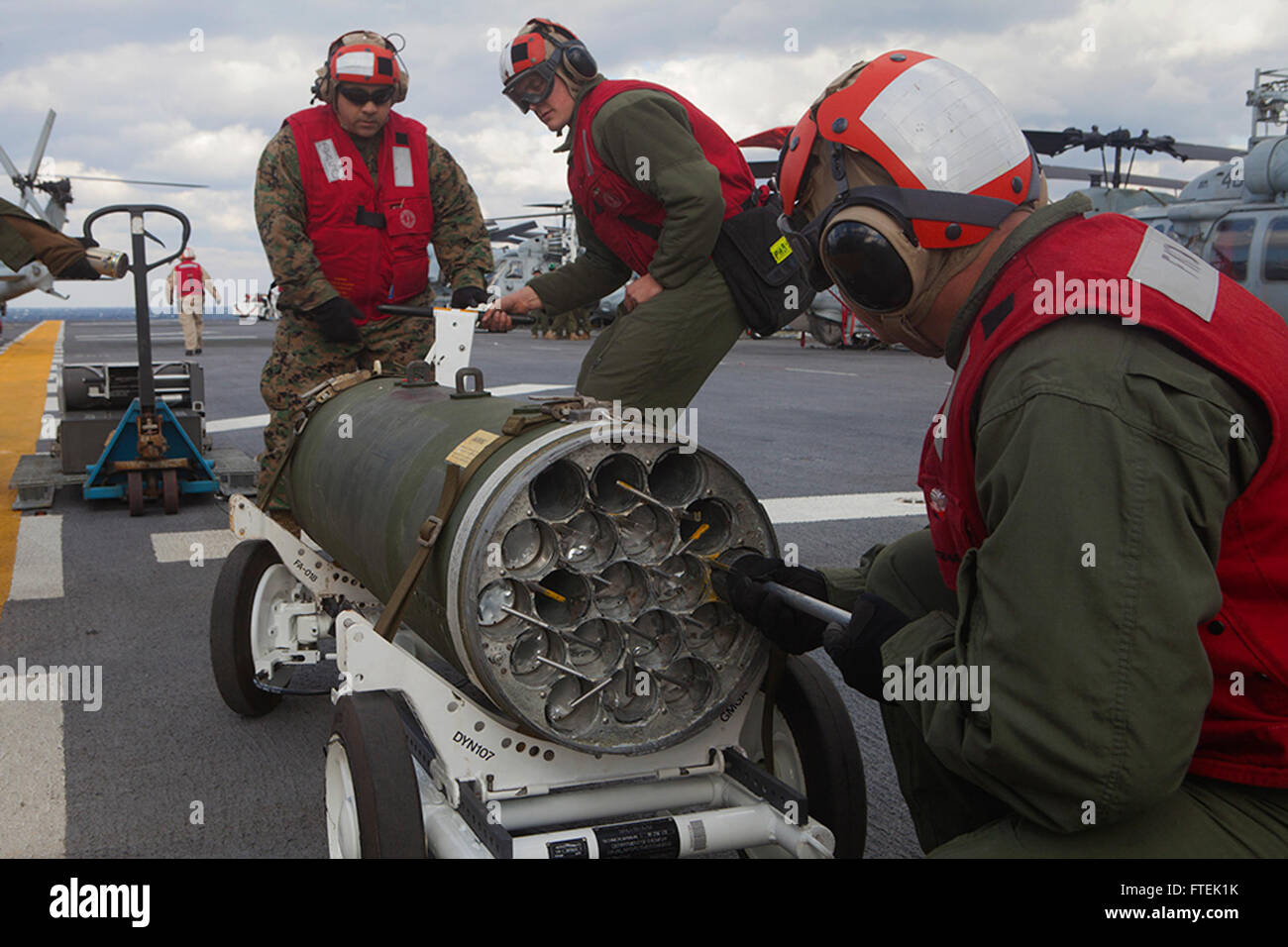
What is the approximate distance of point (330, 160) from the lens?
15.6ft

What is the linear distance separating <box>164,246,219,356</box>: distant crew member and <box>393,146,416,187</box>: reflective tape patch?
23006mm

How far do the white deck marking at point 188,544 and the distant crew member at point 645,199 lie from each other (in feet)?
11.1

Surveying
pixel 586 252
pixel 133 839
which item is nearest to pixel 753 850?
pixel 133 839

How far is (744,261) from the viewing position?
3.97 metres

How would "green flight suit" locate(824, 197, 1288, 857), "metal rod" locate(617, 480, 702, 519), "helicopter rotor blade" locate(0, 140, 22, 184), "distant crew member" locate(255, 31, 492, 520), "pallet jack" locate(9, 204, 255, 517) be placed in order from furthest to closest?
"helicopter rotor blade" locate(0, 140, 22, 184)
"pallet jack" locate(9, 204, 255, 517)
"distant crew member" locate(255, 31, 492, 520)
"metal rod" locate(617, 480, 702, 519)
"green flight suit" locate(824, 197, 1288, 857)

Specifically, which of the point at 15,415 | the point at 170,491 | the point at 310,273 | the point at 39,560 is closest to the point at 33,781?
the point at 310,273

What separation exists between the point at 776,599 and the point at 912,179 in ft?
2.99

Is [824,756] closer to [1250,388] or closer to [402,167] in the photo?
[1250,388]

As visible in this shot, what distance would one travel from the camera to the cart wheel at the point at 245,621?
3.85m

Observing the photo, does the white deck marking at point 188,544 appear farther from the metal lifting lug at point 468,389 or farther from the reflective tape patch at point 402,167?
the metal lifting lug at point 468,389

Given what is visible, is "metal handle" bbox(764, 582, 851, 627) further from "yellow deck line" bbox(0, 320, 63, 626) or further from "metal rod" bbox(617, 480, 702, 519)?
"yellow deck line" bbox(0, 320, 63, 626)

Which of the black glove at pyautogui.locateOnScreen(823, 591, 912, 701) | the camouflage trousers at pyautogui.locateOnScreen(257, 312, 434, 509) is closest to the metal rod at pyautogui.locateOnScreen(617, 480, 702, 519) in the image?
the black glove at pyautogui.locateOnScreen(823, 591, 912, 701)

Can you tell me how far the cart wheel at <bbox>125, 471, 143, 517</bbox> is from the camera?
7.65m
